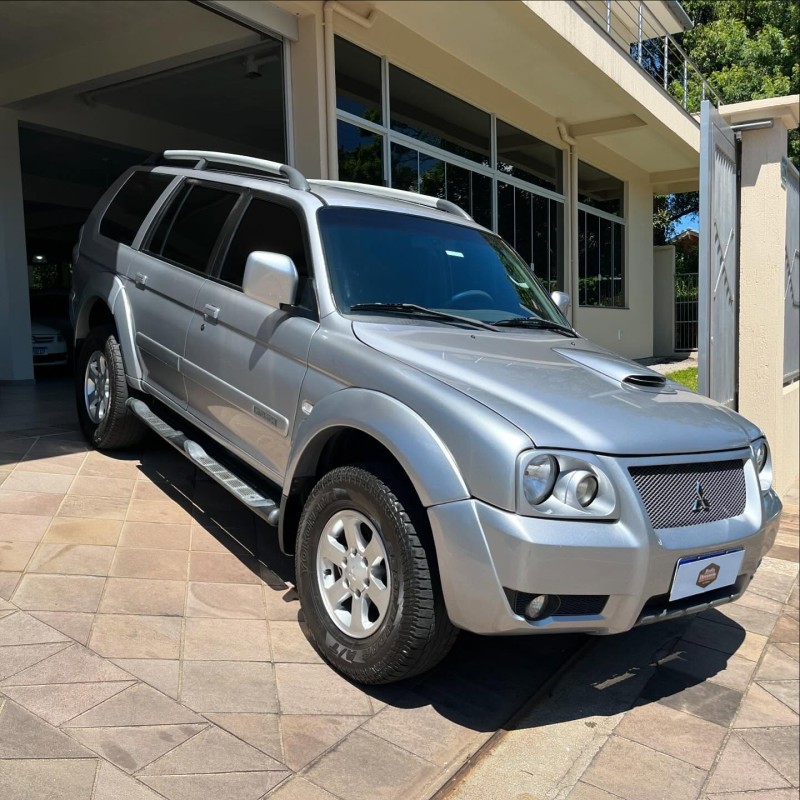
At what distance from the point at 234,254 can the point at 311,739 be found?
8.48ft

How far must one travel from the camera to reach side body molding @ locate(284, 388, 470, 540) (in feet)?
8.96

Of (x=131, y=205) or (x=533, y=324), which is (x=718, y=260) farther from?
(x=131, y=205)

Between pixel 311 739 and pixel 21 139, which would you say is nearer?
pixel 311 739

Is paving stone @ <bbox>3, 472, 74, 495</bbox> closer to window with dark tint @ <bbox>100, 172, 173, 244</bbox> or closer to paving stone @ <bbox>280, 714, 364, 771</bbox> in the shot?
window with dark tint @ <bbox>100, 172, 173, 244</bbox>

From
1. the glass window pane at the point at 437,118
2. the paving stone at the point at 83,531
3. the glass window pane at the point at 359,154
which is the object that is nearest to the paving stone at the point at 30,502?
the paving stone at the point at 83,531

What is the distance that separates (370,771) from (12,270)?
30.2 feet

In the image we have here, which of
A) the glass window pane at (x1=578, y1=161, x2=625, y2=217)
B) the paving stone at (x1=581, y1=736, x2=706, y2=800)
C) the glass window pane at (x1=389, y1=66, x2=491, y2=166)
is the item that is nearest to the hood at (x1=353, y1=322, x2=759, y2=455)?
the paving stone at (x1=581, y1=736, x2=706, y2=800)

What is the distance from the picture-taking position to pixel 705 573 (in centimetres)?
288

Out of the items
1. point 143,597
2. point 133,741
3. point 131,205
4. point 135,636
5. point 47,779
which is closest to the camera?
point 47,779

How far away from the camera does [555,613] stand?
2703mm

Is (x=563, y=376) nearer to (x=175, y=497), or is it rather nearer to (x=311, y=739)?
(x=311, y=739)

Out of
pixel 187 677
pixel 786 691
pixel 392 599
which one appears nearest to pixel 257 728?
pixel 187 677

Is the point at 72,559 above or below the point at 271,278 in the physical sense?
below

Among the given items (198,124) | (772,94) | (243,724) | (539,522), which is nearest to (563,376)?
(539,522)
